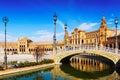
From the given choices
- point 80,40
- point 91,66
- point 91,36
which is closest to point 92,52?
point 91,66

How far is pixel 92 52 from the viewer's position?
40.8m

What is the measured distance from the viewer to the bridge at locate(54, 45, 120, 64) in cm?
3644

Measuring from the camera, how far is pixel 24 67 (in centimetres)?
3541

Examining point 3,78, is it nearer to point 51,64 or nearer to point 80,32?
point 51,64

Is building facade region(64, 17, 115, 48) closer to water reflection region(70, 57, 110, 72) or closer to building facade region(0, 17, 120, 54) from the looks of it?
building facade region(0, 17, 120, 54)

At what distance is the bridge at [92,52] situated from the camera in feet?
120

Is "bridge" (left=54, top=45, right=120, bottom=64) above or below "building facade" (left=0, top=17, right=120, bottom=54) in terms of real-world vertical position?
below

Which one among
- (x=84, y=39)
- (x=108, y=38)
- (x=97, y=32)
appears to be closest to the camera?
(x=108, y=38)

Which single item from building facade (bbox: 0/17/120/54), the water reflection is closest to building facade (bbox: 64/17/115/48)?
building facade (bbox: 0/17/120/54)

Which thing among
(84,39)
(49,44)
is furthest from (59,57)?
(49,44)

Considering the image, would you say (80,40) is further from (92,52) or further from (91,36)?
(92,52)

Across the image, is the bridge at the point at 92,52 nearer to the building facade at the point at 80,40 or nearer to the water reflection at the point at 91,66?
the water reflection at the point at 91,66

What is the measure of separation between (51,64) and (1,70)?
13.7m

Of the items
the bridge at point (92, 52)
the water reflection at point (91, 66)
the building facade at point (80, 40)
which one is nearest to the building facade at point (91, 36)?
the building facade at point (80, 40)
